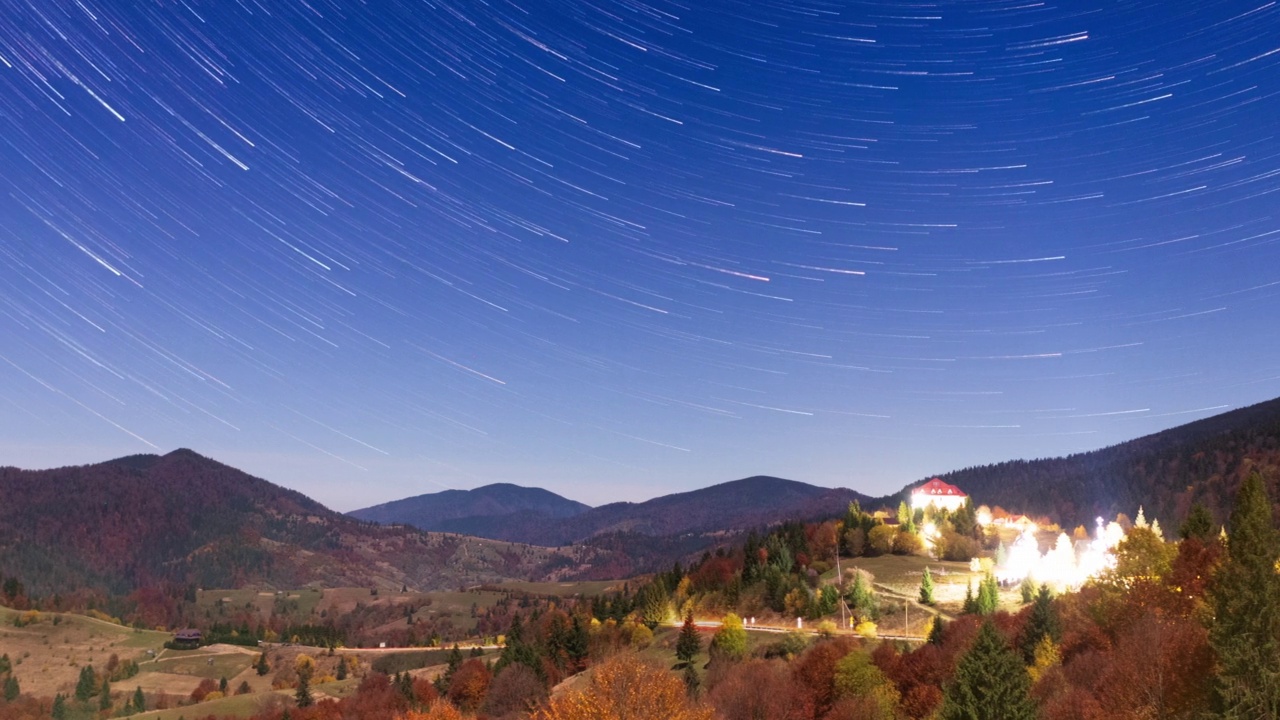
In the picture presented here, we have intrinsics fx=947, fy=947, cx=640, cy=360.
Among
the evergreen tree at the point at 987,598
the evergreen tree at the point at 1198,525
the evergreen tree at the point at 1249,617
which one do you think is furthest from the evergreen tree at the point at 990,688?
the evergreen tree at the point at 987,598

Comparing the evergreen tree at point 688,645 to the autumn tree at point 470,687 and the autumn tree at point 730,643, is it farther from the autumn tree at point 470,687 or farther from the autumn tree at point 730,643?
the autumn tree at point 470,687

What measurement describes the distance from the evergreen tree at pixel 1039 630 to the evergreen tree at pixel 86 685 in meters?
184

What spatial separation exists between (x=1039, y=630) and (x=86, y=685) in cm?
18863

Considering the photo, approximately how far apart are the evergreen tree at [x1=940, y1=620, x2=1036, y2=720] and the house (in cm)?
10458

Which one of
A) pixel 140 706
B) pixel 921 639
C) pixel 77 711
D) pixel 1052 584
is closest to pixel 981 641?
pixel 921 639

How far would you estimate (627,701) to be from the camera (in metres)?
53.7

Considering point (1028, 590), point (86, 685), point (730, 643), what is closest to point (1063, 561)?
point (1028, 590)

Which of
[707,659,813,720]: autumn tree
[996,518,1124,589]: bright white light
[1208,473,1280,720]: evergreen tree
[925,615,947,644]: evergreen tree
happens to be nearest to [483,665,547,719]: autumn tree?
[707,659,813,720]: autumn tree

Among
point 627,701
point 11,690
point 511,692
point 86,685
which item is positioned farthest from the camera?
point 11,690

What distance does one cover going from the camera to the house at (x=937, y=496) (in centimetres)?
15125

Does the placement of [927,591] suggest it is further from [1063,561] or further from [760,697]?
[760,697]

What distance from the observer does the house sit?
15125 cm

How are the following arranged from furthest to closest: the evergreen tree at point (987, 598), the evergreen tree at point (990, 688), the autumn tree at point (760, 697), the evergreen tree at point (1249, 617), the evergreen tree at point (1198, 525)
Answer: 1. the evergreen tree at point (987, 598)
2. the autumn tree at point (760, 697)
3. the evergreen tree at point (1198, 525)
4. the evergreen tree at point (990, 688)
5. the evergreen tree at point (1249, 617)

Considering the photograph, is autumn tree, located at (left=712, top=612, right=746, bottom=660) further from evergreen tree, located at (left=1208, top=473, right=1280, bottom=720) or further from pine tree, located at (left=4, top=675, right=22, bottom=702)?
pine tree, located at (left=4, top=675, right=22, bottom=702)
